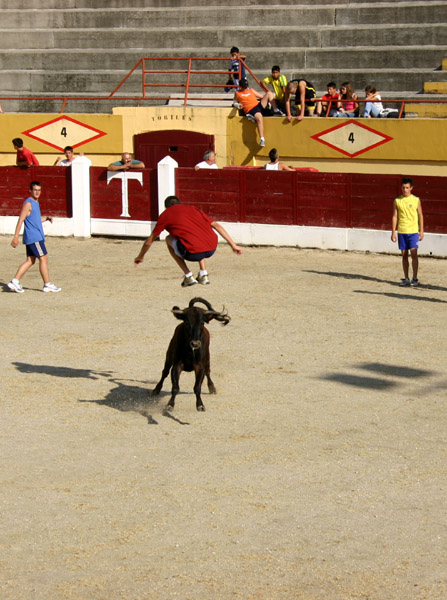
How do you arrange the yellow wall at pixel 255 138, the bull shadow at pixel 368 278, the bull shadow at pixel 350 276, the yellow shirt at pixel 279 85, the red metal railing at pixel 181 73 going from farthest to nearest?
the red metal railing at pixel 181 73
the yellow shirt at pixel 279 85
the yellow wall at pixel 255 138
the bull shadow at pixel 350 276
the bull shadow at pixel 368 278

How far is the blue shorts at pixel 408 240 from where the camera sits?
14.3 m

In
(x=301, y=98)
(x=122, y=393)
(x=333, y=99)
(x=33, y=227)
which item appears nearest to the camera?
(x=122, y=393)

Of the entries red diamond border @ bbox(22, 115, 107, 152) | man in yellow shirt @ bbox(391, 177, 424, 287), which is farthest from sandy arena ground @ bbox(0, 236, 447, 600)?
red diamond border @ bbox(22, 115, 107, 152)

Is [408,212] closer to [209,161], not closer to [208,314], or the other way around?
[209,161]

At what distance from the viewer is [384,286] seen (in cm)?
1482

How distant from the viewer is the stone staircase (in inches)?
933

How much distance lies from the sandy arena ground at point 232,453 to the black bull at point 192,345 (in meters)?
0.32

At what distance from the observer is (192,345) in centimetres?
812

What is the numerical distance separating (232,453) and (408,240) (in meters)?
7.47

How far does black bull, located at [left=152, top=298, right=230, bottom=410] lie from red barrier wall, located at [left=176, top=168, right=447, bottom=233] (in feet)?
31.4

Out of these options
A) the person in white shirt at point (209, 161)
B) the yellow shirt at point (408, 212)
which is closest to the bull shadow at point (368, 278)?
the yellow shirt at point (408, 212)

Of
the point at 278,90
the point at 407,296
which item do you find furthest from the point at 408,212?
the point at 278,90

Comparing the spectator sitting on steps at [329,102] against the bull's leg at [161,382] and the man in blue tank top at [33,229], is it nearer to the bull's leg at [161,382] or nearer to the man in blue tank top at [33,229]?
the man in blue tank top at [33,229]

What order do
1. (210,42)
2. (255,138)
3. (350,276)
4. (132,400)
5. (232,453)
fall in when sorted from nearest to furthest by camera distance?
(232,453), (132,400), (350,276), (255,138), (210,42)
